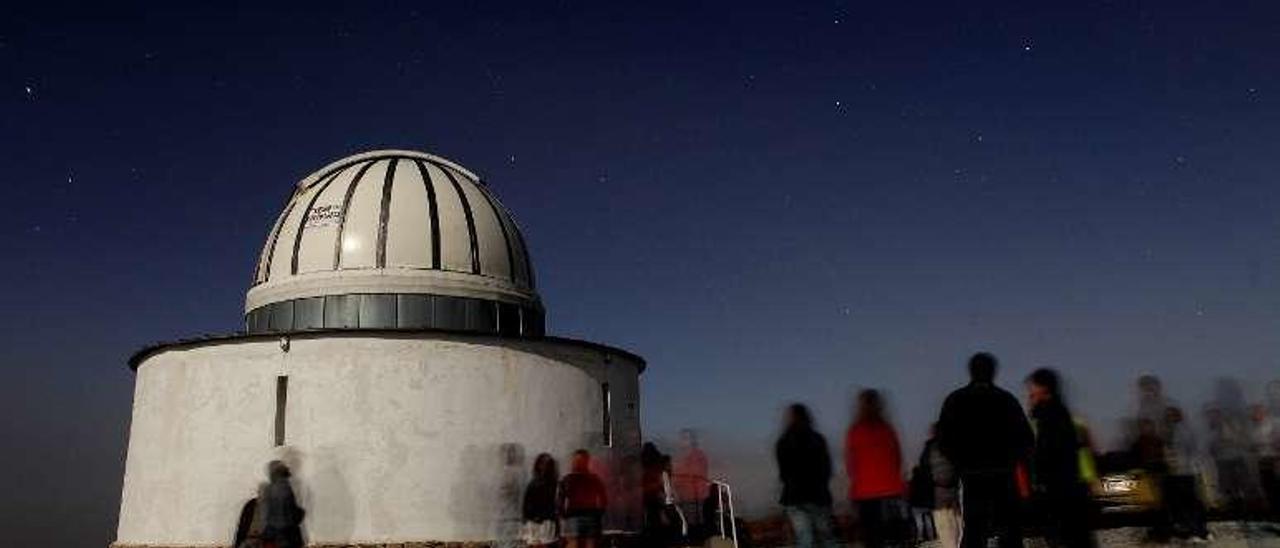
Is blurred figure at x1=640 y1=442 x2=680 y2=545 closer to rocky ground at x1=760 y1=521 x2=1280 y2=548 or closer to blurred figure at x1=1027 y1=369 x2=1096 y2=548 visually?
rocky ground at x1=760 y1=521 x2=1280 y2=548

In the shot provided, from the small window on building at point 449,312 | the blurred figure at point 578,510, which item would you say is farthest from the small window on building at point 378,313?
the blurred figure at point 578,510

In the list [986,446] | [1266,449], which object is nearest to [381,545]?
[986,446]

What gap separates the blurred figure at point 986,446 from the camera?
→ 618 centimetres

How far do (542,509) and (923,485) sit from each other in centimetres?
358

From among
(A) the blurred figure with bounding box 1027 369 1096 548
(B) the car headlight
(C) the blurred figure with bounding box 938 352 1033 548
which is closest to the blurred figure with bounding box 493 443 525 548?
(C) the blurred figure with bounding box 938 352 1033 548

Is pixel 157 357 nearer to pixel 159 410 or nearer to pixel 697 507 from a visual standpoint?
pixel 159 410

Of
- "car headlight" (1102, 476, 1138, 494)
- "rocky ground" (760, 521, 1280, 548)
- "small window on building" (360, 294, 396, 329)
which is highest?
"small window on building" (360, 294, 396, 329)

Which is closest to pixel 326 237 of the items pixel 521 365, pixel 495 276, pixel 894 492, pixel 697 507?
pixel 495 276

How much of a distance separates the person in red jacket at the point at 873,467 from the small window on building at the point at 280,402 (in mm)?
9987

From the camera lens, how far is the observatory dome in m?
16.7

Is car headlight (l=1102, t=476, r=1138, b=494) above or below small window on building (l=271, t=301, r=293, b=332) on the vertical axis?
below

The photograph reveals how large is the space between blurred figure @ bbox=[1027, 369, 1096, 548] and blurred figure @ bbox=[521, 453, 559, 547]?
4.37 meters

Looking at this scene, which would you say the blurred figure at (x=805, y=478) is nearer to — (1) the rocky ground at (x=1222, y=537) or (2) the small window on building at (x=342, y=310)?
(1) the rocky ground at (x=1222, y=537)

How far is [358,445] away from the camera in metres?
14.0
